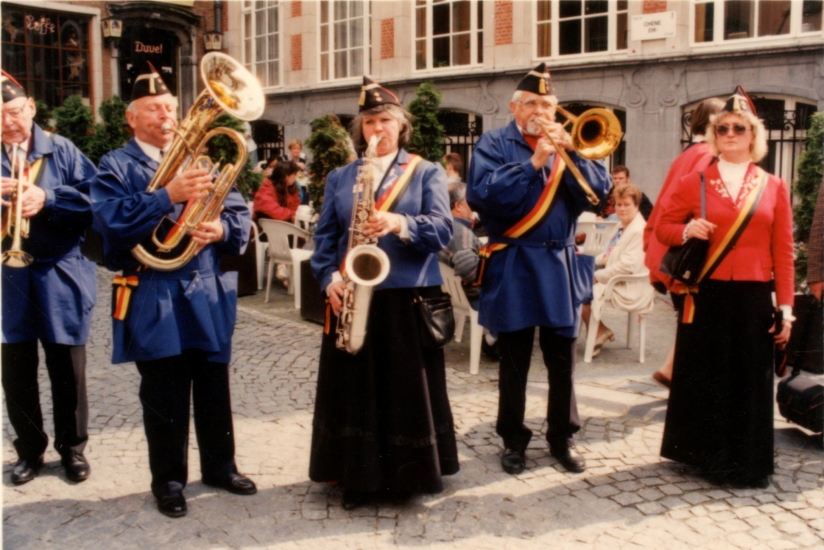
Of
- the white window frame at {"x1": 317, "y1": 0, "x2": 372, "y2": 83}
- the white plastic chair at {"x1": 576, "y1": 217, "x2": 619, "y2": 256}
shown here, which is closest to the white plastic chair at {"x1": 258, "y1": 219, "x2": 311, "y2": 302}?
the white plastic chair at {"x1": 576, "y1": 217, "x2": 619, "y2": 256}

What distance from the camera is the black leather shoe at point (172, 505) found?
142 inches

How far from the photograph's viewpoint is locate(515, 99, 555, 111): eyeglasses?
13.1ft

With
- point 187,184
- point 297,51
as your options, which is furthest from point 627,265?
point 297,51

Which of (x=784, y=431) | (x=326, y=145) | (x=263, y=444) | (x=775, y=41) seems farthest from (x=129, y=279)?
(x=775, y=41)

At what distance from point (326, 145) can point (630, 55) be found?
6.69 meters

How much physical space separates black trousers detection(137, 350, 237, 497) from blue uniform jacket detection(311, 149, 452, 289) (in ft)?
2.37

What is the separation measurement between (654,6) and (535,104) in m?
9.50

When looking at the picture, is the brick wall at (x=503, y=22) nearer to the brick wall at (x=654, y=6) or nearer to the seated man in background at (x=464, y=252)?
the brick wall at (x=654, y=6)

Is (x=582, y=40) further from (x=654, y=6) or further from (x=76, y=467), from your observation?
(x=76, y=467)

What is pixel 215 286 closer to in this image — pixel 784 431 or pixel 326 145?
pixel 784 431

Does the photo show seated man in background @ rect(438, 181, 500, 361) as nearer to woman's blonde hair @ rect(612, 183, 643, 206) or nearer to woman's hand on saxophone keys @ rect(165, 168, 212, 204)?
woman's blonde hair @ rect(612, 183, 643, 206)

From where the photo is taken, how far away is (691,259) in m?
3.89

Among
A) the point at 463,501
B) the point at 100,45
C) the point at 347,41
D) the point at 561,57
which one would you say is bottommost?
the point at 463,501

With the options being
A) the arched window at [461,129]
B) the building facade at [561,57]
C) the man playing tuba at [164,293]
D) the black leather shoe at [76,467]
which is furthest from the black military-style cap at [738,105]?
the arched window at [461,129]
